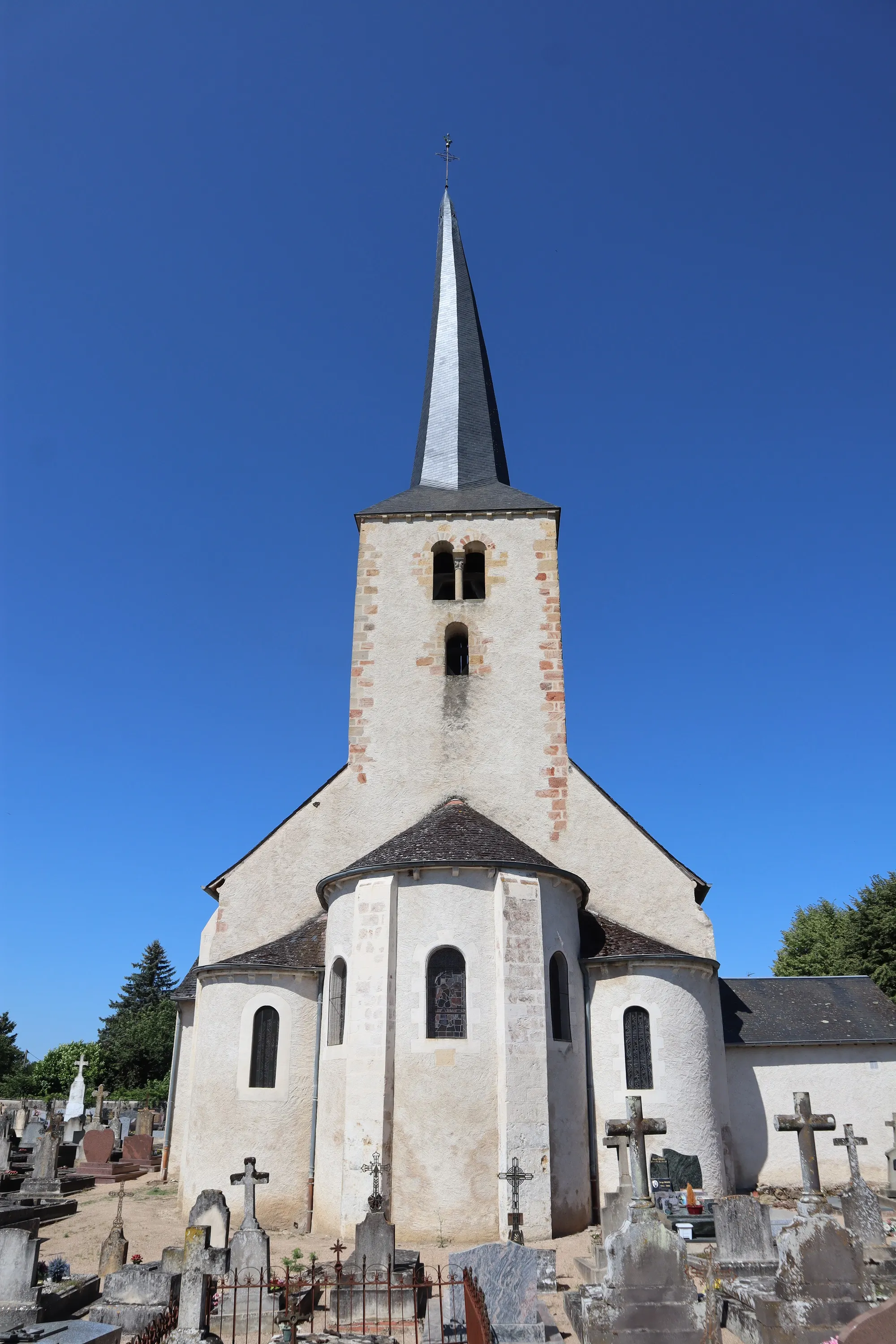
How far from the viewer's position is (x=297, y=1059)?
53.3 ft

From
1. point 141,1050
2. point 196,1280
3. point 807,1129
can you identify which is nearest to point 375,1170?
point 196,1280

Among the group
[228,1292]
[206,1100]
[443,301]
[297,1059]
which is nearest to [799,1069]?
[297,1059]

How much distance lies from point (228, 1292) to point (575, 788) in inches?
425

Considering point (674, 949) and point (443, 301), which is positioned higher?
point (443, 301)

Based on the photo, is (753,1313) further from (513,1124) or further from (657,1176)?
(657,1176)

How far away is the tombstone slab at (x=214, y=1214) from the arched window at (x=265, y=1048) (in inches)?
202

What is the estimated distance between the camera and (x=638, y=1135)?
888 cm

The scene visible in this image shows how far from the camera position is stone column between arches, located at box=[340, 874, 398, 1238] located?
44.3 ft

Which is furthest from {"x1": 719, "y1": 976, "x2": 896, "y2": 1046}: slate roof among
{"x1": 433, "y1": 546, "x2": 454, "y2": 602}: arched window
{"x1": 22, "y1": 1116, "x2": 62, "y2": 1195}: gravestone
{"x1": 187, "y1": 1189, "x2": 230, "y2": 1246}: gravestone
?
{"x1": 22, "y1": 1116, "x2": 62, "y2": 1195}: gravestone

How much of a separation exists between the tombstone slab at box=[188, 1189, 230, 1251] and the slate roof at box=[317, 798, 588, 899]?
17.7 ft

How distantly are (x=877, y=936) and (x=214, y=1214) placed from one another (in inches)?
1074

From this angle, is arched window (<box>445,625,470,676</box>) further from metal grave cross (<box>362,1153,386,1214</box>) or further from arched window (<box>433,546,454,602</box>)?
metal grave cross (<box>362,1153,386,1214</box>)

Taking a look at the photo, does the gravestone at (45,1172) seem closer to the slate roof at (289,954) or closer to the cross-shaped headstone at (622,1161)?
the slate roof at (289,954)

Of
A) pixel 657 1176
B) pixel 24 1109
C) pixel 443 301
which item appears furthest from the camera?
pixel 24 1109
